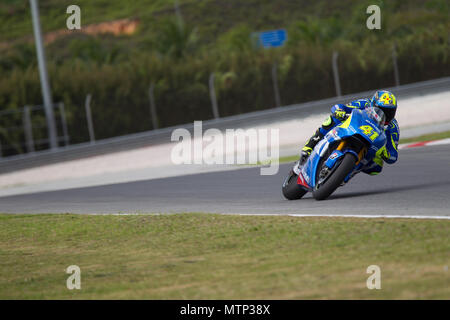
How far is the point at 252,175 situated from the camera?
13.8 meters

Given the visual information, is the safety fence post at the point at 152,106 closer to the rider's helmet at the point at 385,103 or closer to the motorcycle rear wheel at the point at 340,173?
the motorcycle rear wheel at the point at 340,173

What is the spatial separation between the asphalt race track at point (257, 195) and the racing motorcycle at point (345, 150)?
329 millimetres

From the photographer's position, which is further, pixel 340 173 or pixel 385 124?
pixel 385 124

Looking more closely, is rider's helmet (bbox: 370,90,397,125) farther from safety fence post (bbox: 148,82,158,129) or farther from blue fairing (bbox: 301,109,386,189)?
safety fence post (bbox: 148,82,158,129)

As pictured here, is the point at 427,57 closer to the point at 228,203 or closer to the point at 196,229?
the point at 228,203

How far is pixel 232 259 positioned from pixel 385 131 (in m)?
3.67

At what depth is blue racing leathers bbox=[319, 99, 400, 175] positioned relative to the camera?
9305 mm

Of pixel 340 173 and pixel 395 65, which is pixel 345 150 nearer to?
pixel 340 173

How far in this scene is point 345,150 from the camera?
899 cm

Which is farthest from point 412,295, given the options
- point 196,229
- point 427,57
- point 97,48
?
point 97,48

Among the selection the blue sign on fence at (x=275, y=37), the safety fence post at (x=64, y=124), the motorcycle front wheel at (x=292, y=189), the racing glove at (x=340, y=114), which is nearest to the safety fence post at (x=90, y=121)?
the safety fence post at (x=64, y=124)

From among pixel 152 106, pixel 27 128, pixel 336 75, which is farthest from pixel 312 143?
pixel 152 106

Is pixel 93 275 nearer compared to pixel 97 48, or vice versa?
pixel 93 275
